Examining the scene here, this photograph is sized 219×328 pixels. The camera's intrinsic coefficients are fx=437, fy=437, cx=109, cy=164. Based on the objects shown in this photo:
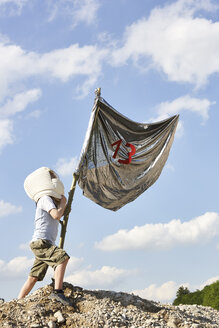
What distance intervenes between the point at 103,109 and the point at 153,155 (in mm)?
2579

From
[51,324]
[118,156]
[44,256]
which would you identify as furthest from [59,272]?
[118,156]

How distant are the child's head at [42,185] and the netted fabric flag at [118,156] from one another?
0.88 metres

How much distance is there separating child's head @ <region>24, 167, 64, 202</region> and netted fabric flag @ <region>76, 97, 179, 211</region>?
0.88m

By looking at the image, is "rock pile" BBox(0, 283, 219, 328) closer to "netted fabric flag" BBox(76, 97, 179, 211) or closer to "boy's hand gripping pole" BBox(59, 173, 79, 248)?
"boy's hand gripping pole" BBox(59, 173, 79, 248)

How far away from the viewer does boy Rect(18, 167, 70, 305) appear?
7258mm

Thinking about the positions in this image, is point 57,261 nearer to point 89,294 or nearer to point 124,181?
point 89,294

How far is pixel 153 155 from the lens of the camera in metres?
11.6

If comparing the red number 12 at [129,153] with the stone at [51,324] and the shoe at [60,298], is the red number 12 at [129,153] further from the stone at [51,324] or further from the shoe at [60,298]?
the stone at [51,324]

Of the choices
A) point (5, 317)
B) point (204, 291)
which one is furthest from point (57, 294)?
point (204, 291)

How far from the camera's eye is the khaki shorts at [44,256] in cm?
728

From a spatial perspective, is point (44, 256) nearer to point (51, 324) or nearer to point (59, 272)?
point (59, 272)

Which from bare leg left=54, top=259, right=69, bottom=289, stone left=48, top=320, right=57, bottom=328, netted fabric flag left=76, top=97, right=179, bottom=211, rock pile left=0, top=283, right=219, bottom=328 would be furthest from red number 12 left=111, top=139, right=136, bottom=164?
stone left=48, top=320, right=57, bottom=328

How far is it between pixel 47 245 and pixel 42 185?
3.51 feet

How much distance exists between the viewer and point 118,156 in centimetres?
1017
